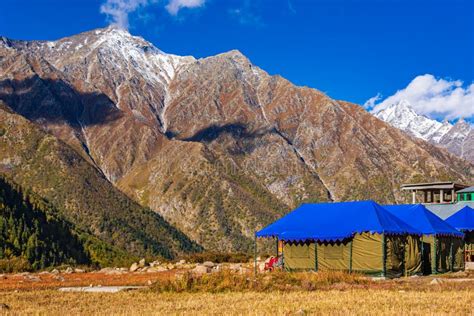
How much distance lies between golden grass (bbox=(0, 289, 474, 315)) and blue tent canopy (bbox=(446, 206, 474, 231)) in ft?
80.9

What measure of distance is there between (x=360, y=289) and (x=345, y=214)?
13.0m

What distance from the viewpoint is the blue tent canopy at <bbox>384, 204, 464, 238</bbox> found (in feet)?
131

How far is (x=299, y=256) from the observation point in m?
36.9

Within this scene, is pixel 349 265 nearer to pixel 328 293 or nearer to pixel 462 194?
pixel 328 293

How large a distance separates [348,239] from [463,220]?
16122 mm

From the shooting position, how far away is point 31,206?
12875cm

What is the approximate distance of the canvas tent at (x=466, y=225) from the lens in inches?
1793

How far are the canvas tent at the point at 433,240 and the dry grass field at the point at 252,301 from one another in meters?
14.6

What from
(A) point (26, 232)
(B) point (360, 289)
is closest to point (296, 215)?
(B) point (360, 289)

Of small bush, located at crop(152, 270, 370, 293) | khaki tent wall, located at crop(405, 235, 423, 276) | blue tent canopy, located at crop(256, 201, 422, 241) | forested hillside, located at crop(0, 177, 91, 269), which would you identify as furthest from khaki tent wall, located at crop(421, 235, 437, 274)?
forested hillside, located at crop(0, 177, 91, 269)

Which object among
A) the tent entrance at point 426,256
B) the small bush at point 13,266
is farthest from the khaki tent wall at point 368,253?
the small bush at point 13,266

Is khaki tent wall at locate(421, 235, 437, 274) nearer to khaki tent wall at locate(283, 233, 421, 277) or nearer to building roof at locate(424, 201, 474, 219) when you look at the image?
khaki tent wall at locate(283, 233, 421, 277)

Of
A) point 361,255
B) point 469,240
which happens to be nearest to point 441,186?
point 469,240

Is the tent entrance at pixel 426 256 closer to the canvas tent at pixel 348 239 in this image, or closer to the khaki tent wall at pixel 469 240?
the canvas tent at pixel 348 239
